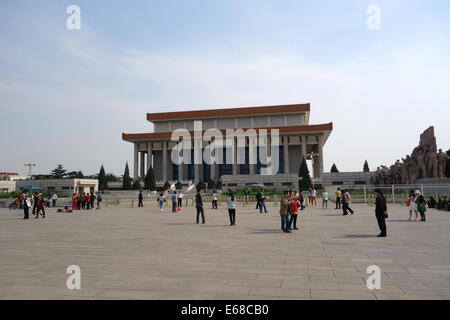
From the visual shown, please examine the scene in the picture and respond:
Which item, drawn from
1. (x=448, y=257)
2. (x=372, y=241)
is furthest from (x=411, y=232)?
(x=448, y=257)

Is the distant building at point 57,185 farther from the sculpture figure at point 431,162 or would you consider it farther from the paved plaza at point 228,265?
the sculpture figure at point 431,162

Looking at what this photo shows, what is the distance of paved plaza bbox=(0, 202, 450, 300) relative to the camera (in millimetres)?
3803

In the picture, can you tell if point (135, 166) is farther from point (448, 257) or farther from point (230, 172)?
point (448, 257)

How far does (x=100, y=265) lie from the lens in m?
5.29

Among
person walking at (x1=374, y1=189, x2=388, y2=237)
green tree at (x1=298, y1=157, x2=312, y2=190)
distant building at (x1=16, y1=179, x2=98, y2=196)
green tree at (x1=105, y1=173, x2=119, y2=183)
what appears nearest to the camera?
person walking at (x1=374, y1=189, x2=388, y2=237)

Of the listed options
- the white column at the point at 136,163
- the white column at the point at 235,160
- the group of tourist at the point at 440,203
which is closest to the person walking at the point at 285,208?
the group of tourist at the point at 440,203

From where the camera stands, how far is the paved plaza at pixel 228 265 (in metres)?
3.80

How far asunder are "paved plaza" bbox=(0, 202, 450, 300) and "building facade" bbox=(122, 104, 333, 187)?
154 ft

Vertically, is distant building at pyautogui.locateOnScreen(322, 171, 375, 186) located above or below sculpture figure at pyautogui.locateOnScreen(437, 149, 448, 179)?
below

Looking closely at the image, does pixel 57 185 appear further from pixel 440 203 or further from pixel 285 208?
pixel 440 203

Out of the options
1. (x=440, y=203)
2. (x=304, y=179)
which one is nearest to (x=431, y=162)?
(x=440, y=203)

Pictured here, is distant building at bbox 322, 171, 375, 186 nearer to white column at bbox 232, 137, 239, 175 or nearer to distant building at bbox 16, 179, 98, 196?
white column at bbox 232, 137, 239, 175

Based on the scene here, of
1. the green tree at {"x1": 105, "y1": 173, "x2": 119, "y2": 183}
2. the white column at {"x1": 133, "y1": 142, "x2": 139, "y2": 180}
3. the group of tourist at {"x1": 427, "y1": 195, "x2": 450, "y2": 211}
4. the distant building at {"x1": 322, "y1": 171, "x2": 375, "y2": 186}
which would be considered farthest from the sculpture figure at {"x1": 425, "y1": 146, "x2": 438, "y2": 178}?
the green tree at {"x1": 105, "y1": 173, "x2": 119, "y2": 183}
